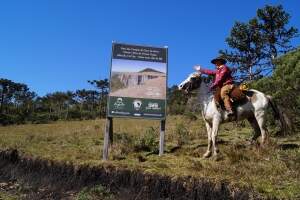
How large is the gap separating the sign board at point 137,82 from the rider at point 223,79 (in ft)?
3.98

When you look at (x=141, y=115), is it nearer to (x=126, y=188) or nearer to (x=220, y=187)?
(x=126, y=188)

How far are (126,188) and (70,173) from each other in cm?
180

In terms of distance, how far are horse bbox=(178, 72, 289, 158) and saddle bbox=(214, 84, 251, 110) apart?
73mm

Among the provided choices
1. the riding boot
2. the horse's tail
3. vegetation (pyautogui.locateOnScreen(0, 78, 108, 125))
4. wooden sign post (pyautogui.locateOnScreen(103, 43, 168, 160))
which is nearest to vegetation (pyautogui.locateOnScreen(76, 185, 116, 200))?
wooden sign post (pyautogui.locateOnScreen(103, 43, 168, 160))

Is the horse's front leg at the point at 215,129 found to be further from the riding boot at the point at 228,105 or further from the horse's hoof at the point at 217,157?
the riding boot at the point at 228,105

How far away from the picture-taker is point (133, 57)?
13.2m

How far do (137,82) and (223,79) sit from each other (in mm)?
2400

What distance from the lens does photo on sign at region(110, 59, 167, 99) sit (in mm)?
13055

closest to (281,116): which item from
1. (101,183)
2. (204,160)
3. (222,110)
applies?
(222,110)

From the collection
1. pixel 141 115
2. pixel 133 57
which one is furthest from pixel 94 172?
pixel 133 57

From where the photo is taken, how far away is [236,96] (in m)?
12.0

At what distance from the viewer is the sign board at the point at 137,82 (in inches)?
513

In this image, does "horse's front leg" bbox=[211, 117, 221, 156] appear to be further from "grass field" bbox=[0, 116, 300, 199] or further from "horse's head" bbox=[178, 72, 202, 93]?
"horse's head" bbox=[178, 72, 202, 93]

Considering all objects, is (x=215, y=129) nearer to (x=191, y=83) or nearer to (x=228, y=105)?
(x=228, y=105)
